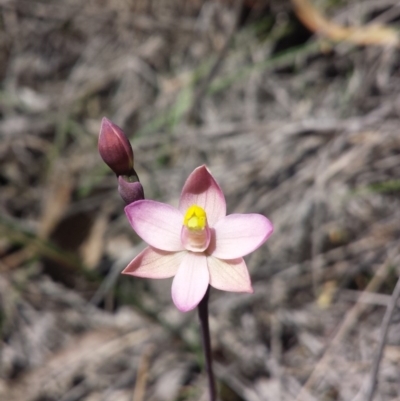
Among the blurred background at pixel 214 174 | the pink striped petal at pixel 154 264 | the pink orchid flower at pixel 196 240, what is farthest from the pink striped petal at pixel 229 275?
the blurred background at pixel 214 174

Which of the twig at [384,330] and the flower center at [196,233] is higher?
the flower center at [196,233]

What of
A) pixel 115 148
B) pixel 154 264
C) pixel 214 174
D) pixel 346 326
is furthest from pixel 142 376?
pixel 115 148

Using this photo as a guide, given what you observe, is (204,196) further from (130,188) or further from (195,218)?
(130,188)

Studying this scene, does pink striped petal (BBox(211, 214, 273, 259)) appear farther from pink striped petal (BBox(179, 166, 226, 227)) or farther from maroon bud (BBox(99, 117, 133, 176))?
maroon bud (BBox(99, 117, 133, 176))

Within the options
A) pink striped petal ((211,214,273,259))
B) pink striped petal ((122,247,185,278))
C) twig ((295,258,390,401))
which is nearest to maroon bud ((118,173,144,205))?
pink striped petal ((122,247,185,278))

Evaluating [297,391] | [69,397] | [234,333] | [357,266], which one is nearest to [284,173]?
[357,266]

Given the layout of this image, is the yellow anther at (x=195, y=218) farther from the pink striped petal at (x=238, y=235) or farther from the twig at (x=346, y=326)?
the twig at (x=346, y=326)
